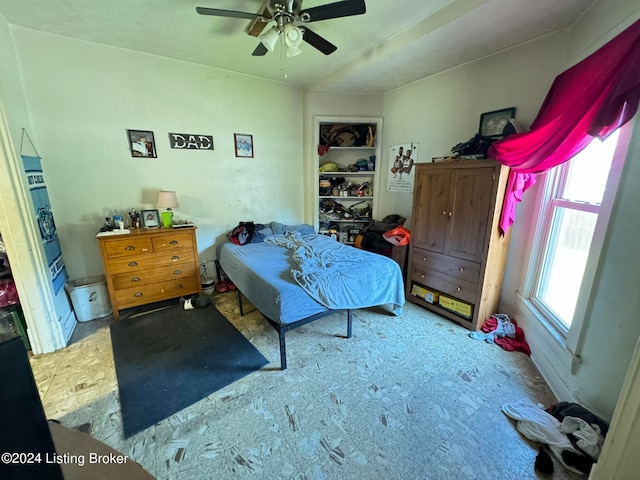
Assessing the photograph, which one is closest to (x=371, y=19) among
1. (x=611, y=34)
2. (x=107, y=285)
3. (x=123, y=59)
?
(x=611, y=34)

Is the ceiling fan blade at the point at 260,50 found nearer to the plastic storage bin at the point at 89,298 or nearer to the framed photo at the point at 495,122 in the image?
the framed photo at the point at 495,122

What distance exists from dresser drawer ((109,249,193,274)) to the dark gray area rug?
1.66 feet

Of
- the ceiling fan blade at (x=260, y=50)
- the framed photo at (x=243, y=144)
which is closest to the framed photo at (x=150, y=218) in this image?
the framed photo at (x=243, y=144)

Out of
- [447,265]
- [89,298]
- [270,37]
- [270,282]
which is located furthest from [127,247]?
[447,265]

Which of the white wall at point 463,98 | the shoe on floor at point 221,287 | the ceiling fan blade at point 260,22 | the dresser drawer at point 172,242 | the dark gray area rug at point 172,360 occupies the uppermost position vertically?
the ceiling fan blade at point 260,22

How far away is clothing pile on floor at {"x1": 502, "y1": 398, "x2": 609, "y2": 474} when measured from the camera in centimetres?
136

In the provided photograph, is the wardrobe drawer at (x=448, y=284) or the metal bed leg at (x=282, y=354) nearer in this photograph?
the metal bed leg at (x=282, y=354)

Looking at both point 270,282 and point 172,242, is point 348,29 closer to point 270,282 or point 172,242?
point 270,282

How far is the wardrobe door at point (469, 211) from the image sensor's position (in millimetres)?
2336

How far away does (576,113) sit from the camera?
5.57 ft

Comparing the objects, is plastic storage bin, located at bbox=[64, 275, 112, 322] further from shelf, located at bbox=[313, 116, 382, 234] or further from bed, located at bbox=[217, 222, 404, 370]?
shelf, located at bbox=[313, 116, 382, 234]

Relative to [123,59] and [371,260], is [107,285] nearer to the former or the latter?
[123,59]

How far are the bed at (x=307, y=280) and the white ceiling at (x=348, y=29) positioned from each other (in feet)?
6.43

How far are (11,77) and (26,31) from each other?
0.50 m
